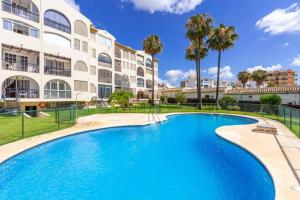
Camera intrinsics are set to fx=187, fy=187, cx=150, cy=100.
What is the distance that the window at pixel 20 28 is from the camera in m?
20.9

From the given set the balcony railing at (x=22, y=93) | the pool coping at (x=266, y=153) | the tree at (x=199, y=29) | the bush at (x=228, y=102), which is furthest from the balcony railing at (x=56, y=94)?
the bush at (x=228, y=102)

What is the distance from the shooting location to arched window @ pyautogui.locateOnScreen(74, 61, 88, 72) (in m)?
29.9

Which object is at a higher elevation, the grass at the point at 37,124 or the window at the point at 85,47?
the window at the point at 85,47

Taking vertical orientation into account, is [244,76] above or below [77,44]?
below

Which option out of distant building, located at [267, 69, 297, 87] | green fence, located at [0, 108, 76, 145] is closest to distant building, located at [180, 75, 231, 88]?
distant building, located at [267, 69, 297, 87]

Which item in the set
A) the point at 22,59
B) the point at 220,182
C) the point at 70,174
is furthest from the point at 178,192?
the point at 22,59

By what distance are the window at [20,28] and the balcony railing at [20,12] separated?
1056 mm

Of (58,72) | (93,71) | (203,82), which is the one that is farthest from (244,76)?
(203,82)

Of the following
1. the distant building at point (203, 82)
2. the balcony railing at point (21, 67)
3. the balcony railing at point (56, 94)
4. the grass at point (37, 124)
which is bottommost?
the grass at point (37, 124)

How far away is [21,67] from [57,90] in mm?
5239

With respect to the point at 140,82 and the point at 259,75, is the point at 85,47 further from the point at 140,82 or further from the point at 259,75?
the point at 259,75

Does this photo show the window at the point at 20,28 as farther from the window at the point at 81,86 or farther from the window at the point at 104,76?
the window at the point at 104,76

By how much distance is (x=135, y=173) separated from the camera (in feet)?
25.3

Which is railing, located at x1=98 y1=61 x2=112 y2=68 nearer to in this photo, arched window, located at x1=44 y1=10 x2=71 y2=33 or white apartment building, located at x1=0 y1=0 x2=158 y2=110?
white apartment building, located at x1=0 y1=0 x2=158 y2=110
